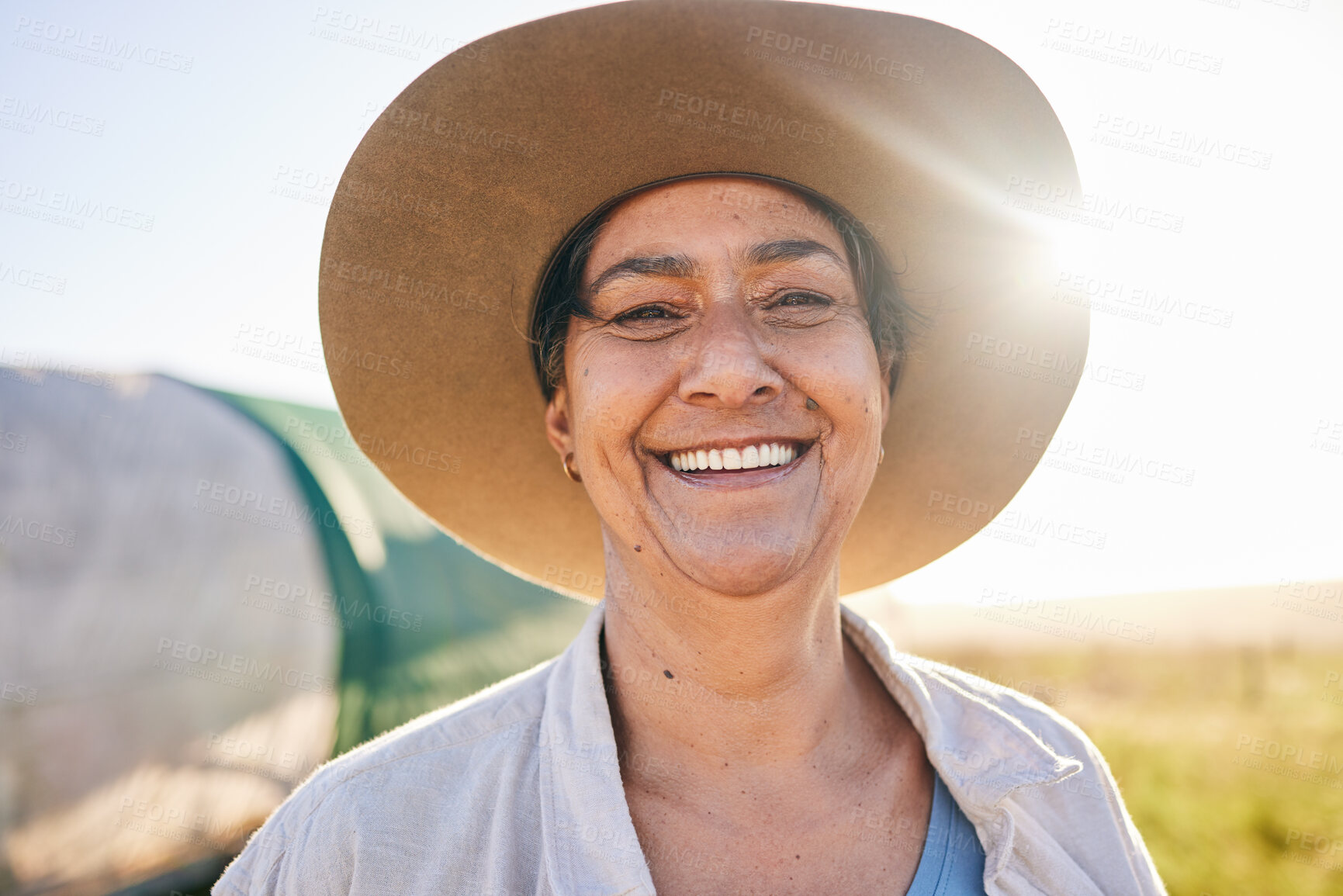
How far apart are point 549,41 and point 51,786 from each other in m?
3.86

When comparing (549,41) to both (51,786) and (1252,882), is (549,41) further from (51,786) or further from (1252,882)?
(1252,882)

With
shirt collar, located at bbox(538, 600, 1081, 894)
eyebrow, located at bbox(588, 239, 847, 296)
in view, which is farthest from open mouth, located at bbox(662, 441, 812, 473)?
shirt collar, located at bbox(538, 600, 1081, 894)

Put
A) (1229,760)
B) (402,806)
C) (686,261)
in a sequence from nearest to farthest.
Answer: (402,806) → (686,261) → (1229,760)

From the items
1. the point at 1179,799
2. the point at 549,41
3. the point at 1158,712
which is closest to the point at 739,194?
the point at 549,41

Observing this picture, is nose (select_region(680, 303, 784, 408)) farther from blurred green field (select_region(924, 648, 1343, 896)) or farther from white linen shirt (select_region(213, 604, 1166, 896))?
blurred green field (select_region(924, 648, 1343, 896))

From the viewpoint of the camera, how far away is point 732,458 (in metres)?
1.68

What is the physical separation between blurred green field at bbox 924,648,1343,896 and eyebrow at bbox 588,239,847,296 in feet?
21.1

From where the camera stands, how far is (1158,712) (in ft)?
40.6

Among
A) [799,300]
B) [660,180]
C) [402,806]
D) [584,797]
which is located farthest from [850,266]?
[402,806]

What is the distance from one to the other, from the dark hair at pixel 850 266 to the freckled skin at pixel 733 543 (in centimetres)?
8

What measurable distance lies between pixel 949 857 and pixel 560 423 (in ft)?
4.55

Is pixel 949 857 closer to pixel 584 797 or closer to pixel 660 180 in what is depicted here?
pixel 584 797

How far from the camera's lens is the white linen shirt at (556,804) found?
147 cm

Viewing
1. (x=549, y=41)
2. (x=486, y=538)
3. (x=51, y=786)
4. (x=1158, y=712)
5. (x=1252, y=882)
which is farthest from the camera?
(x=1158, y=712)
